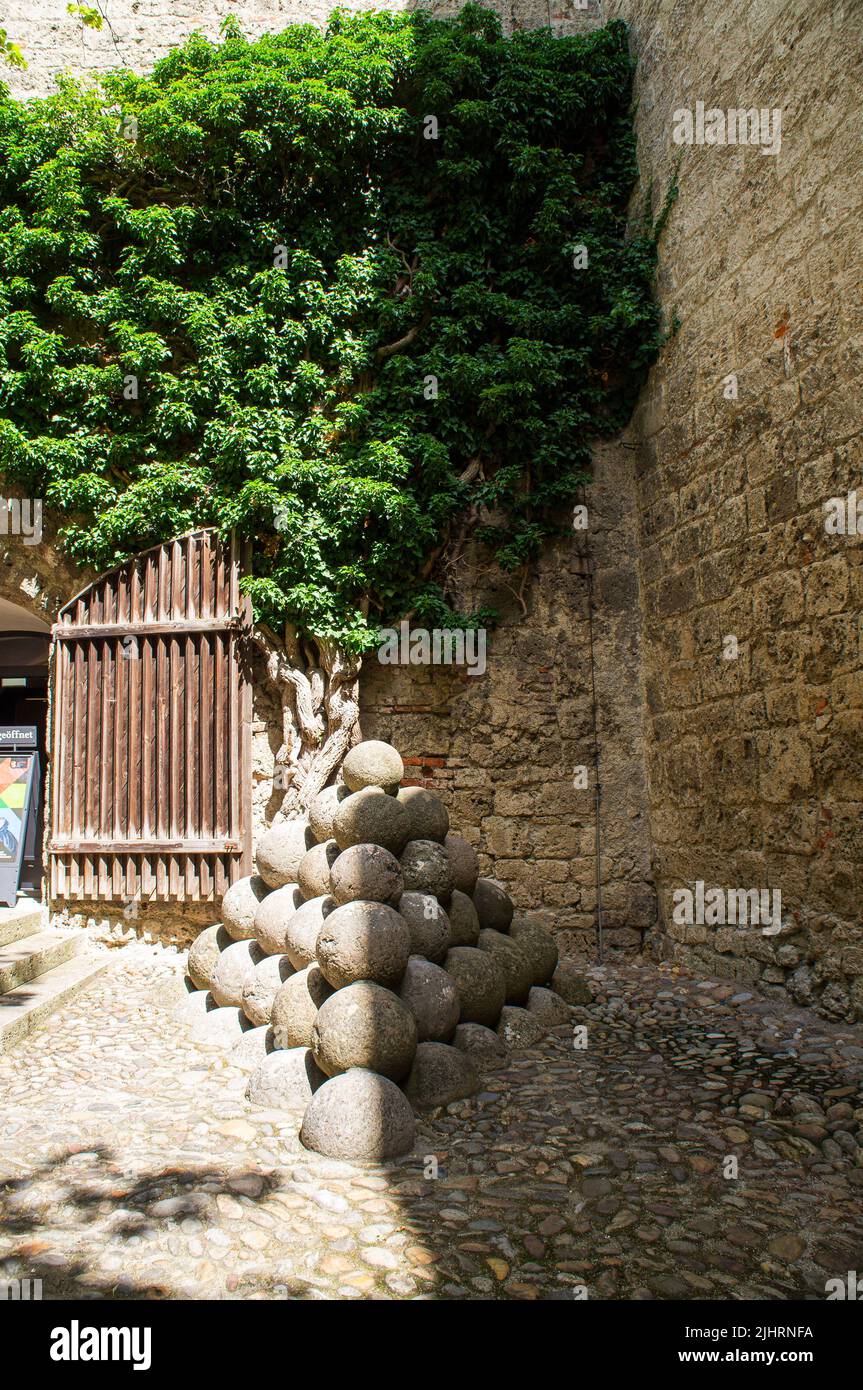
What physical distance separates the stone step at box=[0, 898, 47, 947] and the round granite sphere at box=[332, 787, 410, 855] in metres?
3.04

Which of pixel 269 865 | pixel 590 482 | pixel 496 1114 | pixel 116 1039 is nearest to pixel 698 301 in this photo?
pixel 590 482

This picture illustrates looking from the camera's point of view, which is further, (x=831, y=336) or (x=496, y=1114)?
(x=831, y=336)

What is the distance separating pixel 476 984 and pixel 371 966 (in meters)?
0.74

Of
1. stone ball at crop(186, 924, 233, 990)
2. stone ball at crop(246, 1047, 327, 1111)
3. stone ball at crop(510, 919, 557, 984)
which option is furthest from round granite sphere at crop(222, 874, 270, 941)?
stone ball at crop(510, 919, 557, 984)

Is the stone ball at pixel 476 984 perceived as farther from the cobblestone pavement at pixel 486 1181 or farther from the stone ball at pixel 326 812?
the stone ball at pixel 326 812

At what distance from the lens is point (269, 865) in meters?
5.29

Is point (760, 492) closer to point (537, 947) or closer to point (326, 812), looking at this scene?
point (537, 947)

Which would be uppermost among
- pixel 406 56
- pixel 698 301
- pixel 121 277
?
pixel 406 56

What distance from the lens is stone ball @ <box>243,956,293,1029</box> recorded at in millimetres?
4719

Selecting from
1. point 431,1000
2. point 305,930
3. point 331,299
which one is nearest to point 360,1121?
point 431,1000

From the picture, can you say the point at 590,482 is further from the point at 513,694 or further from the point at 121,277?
the point at 121,277

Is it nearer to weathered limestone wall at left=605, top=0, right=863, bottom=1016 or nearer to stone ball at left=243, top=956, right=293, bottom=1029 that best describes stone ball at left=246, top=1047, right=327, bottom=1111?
stone ball at left=243, top=956, right=293, bottom=1029

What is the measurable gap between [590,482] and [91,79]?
18.1ft

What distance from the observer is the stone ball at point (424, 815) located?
493 centimetres
